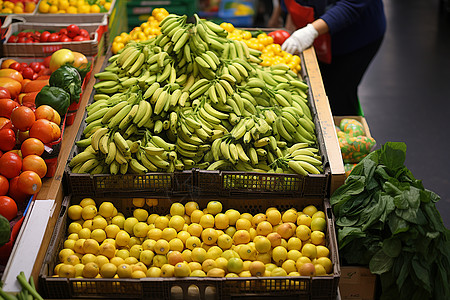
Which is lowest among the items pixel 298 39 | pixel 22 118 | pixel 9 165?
pixel 298 39

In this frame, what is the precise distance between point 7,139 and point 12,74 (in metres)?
1.11

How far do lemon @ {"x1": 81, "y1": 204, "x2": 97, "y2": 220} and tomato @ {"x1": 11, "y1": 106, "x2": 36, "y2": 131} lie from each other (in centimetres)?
56

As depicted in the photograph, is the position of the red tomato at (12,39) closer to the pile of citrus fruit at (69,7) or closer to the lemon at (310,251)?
the pile of citrus fruit at (69,7)

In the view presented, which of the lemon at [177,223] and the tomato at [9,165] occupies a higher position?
the tomato at [9,165]

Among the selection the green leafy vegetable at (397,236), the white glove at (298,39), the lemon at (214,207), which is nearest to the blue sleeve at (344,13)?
the white glove at (298,39)

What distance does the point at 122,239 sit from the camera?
2670 millimetres

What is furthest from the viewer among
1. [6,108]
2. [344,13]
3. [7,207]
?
[344,13]

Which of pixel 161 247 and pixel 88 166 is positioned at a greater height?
pixel 88 166

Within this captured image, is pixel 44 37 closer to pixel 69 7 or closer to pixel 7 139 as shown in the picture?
pixel 69 7

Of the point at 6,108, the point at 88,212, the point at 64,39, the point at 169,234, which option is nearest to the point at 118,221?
the point at 88,212

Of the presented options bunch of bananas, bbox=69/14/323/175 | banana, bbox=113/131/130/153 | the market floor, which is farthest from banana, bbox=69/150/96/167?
the market floor

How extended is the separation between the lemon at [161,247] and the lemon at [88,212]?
18.1 inches

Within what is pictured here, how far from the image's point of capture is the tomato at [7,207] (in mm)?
2502

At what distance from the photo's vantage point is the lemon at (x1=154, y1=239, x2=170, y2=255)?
2.58 metres
